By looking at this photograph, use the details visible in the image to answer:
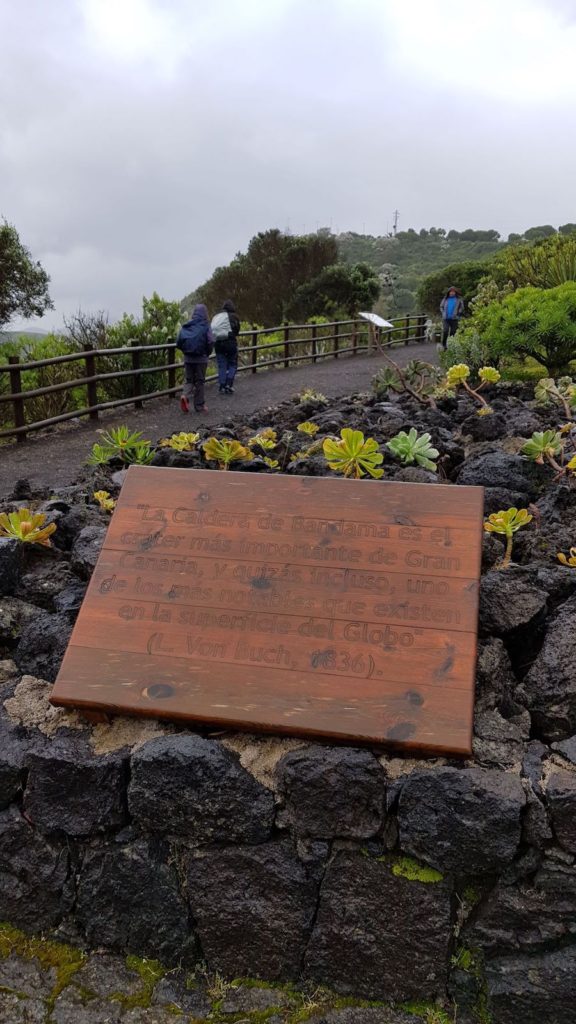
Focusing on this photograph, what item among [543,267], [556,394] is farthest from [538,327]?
[543,267]

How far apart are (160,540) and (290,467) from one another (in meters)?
1.69

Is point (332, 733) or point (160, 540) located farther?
point (160, 540)

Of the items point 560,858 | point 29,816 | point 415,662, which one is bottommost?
point 29,816

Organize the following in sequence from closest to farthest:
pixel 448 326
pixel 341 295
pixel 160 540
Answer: pixel 160 540
pixel 448 326
pixel 341 295

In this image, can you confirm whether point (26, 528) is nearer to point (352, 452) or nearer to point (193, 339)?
point (352, 452)

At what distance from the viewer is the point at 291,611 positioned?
227cm

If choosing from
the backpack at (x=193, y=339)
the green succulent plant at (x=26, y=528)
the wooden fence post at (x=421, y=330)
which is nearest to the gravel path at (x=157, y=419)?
the backpack at (x=193, y=339)

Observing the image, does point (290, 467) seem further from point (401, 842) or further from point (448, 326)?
point (448, 326)

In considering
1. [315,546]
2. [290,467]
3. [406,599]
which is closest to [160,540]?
[315,546]

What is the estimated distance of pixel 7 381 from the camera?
34.4 feet

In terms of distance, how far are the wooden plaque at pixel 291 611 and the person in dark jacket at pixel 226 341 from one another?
27.5ft

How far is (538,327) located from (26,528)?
6.02 m

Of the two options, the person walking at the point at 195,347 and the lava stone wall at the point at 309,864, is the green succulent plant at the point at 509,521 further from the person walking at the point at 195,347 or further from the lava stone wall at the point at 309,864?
the person walking at the point at 195,347

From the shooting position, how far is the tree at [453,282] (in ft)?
84.5
